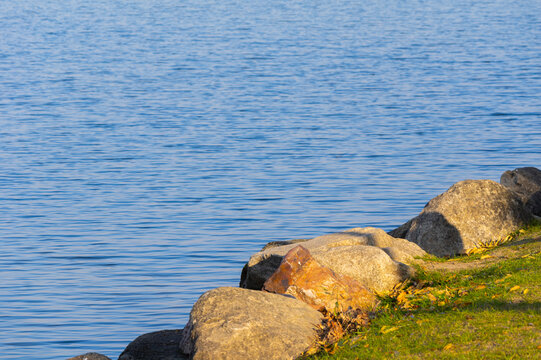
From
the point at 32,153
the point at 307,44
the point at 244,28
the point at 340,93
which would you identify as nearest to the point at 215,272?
the point at 32,153

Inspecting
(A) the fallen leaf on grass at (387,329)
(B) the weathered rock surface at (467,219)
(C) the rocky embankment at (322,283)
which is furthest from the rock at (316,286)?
(B) the weathered rock surface at (467,219)

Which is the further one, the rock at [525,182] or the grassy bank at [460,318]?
the rock at [525,182]

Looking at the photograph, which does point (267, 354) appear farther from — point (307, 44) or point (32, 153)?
point (307, 44)

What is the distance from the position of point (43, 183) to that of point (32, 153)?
420 centimetres

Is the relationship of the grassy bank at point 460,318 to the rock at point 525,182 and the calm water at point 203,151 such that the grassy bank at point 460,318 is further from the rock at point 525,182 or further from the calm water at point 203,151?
the calm water at point 203,151

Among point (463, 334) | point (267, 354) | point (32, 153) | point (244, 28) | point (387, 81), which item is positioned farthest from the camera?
point (244, 28)

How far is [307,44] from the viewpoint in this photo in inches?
2212

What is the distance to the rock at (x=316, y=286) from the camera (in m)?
10.8

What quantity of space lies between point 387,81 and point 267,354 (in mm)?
33397

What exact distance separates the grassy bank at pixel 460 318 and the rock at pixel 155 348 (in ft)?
7.84

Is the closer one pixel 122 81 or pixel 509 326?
pixel 509 326

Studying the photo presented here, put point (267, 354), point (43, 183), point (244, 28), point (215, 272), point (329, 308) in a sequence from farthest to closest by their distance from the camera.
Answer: point (244, 28), point (43, 183), point (215, 272), point (329, 308), point (267, 354)

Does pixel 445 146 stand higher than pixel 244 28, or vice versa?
pixel 244 28

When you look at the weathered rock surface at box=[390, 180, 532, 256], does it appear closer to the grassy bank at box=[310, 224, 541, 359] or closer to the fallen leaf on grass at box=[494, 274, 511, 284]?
the grassy bank at box=[310, 224, 541, 359]
